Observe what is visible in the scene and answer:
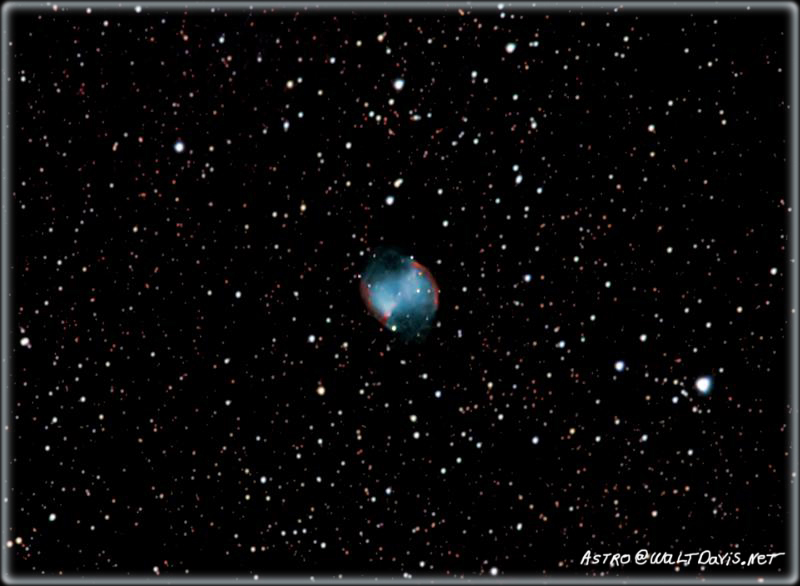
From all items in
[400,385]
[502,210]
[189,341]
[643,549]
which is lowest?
[643,549]

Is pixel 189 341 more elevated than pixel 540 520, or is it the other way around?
pixel 189 341

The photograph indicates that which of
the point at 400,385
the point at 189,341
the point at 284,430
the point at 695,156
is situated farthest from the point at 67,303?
the point at 695,156

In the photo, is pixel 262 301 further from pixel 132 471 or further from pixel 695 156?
pixel 695 156

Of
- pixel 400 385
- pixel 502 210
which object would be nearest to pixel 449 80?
pixel 502 210

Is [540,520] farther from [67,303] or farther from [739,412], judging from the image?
[67,303]

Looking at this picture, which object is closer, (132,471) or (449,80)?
(449,80)

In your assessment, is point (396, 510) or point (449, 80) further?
point (396, 510)
